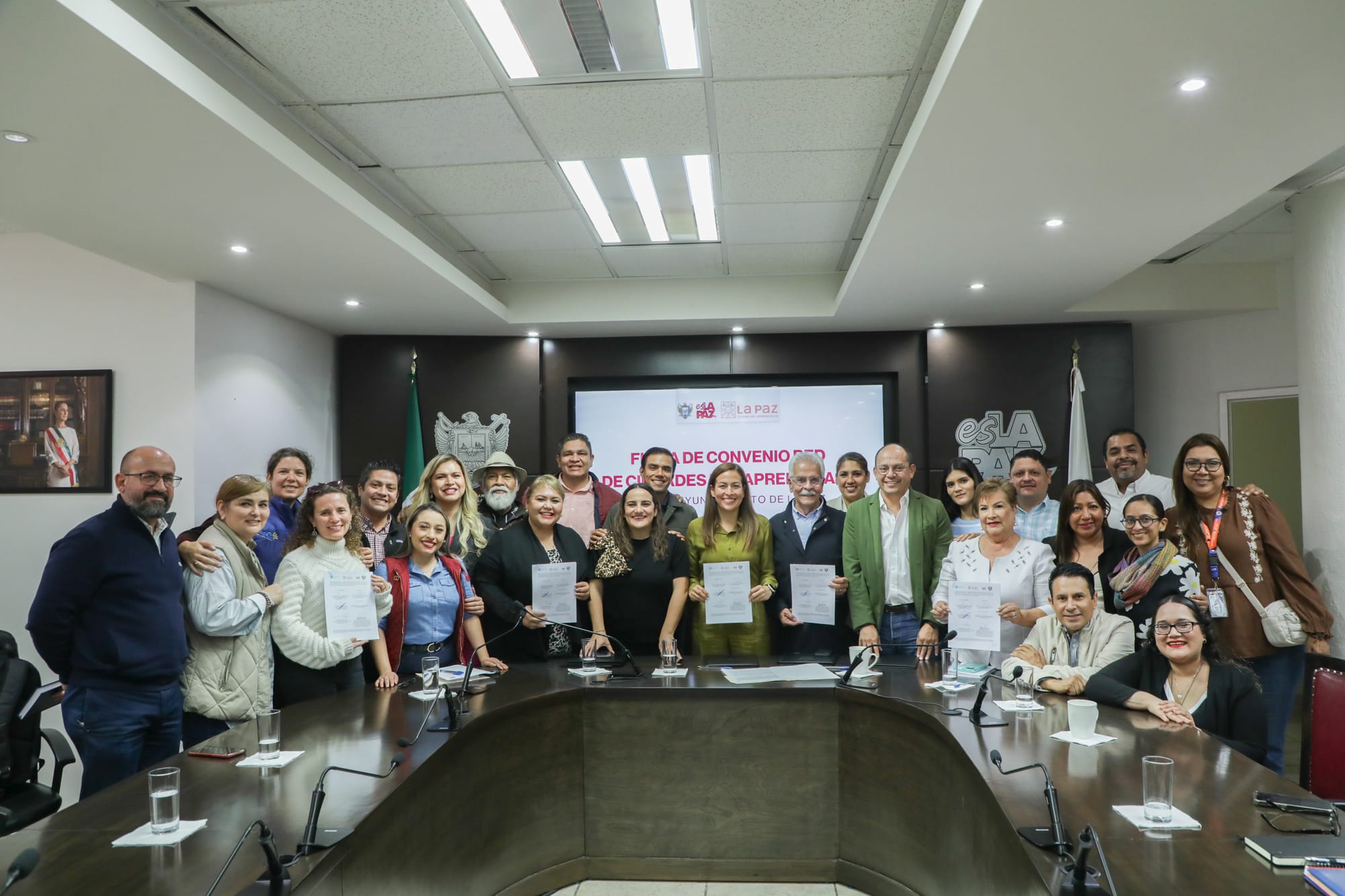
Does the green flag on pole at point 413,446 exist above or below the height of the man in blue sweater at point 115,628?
above

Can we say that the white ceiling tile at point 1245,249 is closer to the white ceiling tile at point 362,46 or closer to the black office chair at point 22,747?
the white ceiling tile at point 362,46

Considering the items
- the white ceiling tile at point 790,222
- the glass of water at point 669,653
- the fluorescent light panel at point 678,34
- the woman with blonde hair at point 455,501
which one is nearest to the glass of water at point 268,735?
the woman with blonde hair at point 455,501

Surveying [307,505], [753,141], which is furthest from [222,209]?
[753,141]

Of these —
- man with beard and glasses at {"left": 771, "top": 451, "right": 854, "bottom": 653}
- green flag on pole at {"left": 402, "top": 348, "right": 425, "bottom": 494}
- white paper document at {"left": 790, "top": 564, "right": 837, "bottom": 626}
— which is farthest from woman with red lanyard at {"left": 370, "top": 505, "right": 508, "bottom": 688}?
green flag on pole at {"left": 402, "top": 348, "right": 425, "bottom": 494}

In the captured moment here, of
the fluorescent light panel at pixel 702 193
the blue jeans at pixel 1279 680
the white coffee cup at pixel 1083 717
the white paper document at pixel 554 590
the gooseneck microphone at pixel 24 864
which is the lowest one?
the blue jeans at pixel 1279 680

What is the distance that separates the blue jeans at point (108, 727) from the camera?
289 cm

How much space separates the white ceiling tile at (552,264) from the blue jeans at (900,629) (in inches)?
116

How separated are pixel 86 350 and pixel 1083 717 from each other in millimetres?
5247

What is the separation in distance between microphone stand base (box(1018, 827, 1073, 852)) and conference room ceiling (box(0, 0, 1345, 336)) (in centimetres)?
199

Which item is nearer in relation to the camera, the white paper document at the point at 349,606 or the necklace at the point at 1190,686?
the necklace at the point at 1190,686

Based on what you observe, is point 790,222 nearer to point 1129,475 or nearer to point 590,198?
point 590,198

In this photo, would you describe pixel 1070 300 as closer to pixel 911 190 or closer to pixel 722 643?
pixel 911 190

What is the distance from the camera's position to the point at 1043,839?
6.08 ft

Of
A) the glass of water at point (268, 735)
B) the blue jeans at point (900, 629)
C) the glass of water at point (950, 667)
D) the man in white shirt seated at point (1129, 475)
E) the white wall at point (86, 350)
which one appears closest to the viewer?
→ the glass of water at point (268, 735)
